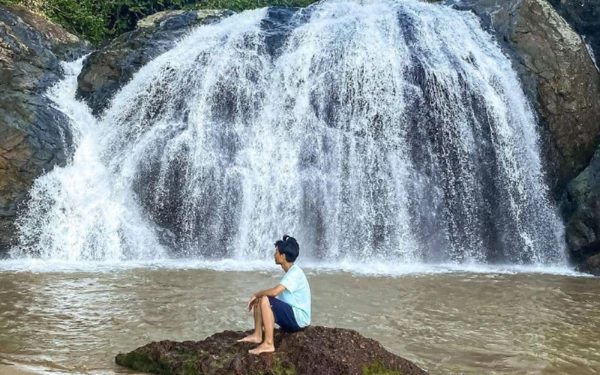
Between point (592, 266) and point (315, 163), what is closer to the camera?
point (592, 266)

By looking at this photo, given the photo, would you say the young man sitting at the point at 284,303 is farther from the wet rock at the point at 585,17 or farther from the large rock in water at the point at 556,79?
the wet rock at the point at 585,17

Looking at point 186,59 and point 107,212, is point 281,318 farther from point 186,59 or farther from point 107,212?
point 186,59

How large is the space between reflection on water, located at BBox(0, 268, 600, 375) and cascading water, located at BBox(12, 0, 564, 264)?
2662 millimetres

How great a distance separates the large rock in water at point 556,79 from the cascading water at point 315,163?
1.51 ft

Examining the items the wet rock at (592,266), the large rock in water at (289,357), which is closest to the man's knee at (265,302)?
the large rock in water at (289,357)

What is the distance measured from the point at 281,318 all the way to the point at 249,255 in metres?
8.22

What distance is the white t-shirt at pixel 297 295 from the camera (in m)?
4.96

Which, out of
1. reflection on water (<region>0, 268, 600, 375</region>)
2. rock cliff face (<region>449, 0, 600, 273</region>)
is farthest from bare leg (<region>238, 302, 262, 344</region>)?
rock cliff face (<region>449, 0, 600, 273</region>)

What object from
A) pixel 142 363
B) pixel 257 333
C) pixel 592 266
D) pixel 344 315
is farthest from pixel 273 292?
pixel 592 266

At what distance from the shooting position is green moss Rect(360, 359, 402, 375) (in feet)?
14.8

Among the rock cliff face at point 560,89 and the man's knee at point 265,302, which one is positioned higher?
the rock cliff face at point 560,89

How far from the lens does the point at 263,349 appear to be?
4621mm

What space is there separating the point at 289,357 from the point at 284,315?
384mm

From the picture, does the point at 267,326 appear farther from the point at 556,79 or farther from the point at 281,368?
the point at 556,79
